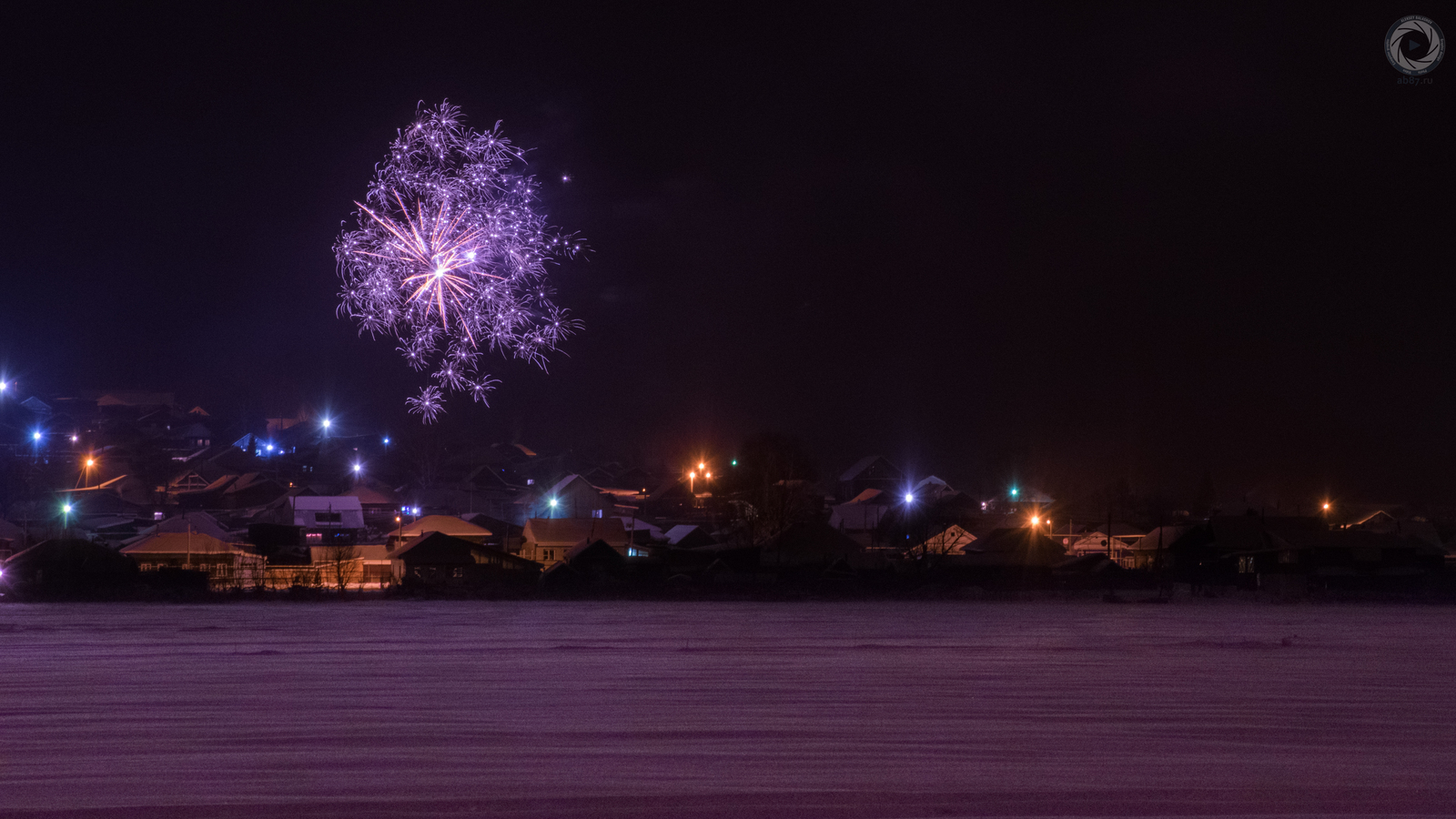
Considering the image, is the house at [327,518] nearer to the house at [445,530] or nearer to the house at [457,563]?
the house at [445,530]

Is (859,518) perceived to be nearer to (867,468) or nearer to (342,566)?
(867,468)

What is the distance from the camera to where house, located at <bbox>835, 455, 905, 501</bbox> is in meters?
110

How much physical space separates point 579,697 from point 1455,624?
87.1ft

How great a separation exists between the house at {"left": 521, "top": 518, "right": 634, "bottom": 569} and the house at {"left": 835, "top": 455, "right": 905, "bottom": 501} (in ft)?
159

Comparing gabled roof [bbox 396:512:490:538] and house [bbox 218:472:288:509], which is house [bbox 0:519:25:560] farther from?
house [bbox 218:472:288:509]

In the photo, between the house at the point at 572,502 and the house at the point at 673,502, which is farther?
the house at the point at 673,502

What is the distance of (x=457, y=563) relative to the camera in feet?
149

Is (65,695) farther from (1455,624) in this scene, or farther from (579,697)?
(1455,624)

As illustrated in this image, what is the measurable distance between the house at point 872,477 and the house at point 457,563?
6683cm

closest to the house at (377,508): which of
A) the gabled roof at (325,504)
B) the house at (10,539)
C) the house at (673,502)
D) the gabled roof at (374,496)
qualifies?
the gabled roof at (374,496)

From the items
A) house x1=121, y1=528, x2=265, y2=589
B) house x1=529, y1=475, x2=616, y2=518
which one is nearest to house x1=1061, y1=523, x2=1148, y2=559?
house x1=529, y1=475, x2=616, y2=518

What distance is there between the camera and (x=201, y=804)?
8914 millimetres

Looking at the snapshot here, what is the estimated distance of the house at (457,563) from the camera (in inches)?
1773

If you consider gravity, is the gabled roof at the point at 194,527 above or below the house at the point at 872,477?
below
